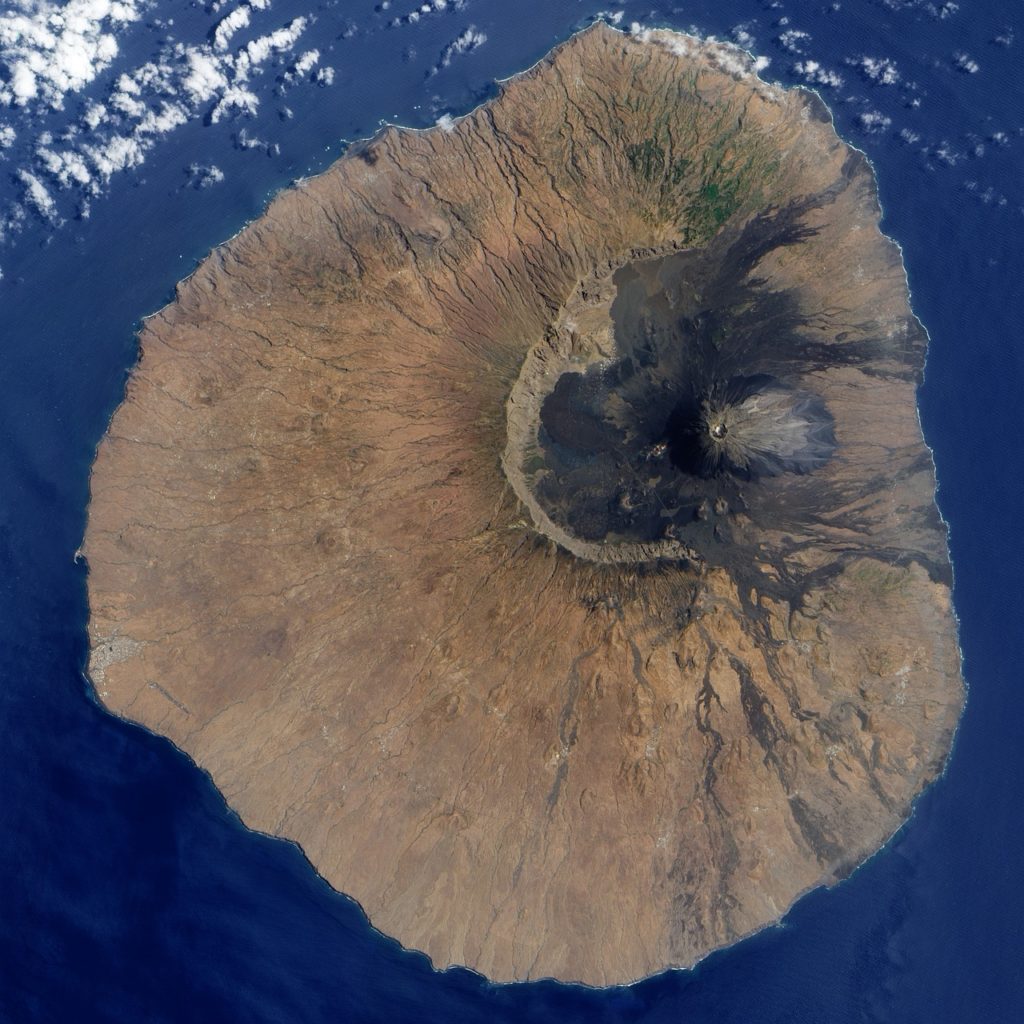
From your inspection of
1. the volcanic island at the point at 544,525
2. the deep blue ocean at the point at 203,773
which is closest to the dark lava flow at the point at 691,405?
the volcanic island at the point at 544,525

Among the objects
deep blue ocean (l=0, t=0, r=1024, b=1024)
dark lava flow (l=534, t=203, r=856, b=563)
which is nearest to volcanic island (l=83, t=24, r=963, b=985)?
dark lava flow (l=534, t=203, r=856, b=563)

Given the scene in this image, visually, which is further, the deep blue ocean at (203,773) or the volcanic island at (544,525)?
the deep blue ocean at (203,773)

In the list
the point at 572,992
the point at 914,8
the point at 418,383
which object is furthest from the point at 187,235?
the point at 572,992

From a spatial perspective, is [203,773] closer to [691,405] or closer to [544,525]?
[544,525]

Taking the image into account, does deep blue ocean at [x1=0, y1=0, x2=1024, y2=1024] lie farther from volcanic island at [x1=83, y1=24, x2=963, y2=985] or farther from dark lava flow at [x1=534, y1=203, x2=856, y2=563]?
dark lava flow at [x1=534, y1=203, x2=856, y2=563]

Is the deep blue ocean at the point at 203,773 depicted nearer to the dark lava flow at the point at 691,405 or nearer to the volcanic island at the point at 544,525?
the volcanic island at the point at 544,525

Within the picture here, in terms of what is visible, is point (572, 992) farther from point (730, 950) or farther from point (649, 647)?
point (649, 647)
